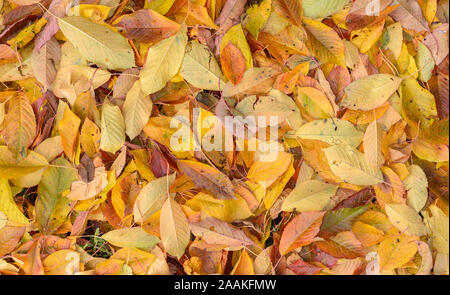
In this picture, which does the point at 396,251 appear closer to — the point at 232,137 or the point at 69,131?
the point at 232,137

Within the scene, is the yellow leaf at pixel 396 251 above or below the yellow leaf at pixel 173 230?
below

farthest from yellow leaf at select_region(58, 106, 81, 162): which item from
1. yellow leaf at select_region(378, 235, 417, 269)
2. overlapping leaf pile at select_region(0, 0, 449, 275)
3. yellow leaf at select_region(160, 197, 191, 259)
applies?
yellow leaf at select_region(378, 235, 417, 269)

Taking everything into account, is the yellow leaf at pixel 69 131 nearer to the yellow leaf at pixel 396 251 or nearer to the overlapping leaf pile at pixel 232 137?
the overlapping leaf pile at pixel 232 137

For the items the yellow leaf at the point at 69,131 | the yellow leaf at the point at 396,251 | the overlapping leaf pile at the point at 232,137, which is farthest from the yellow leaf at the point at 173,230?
the yellow leaf at the point at 396,251

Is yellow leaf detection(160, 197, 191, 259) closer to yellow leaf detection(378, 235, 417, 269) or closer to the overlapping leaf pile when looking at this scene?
the overlapping leaf pile

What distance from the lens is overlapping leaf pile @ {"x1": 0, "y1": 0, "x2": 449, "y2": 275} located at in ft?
2.17

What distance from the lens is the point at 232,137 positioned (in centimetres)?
66

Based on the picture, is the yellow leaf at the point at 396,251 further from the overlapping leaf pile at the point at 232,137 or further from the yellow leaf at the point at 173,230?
the yellow leaf at the point at 173,230

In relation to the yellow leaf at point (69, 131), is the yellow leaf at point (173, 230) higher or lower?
lower

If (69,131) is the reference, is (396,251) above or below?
below

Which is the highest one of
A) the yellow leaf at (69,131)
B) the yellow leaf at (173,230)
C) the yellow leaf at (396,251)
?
the yellow leaf at (69,131)

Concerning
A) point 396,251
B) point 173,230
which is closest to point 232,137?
point 173,230

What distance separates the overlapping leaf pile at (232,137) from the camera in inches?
26.0
